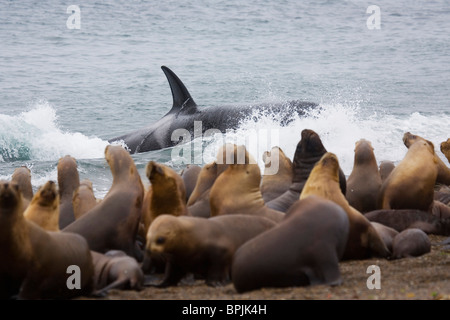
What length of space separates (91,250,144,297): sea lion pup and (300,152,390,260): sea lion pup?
1.66 meters

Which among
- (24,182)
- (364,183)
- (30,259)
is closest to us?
(30,259)

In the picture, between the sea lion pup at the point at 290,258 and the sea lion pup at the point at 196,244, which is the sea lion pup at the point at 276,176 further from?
the sea lion pup at the point at 290,258

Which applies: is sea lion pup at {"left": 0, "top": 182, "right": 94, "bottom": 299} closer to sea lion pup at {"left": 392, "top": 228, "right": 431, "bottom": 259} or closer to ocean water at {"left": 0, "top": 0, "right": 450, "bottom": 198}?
sea lion pup at {"left": 392, "top": 228, "right": 431, "bottom": 259}

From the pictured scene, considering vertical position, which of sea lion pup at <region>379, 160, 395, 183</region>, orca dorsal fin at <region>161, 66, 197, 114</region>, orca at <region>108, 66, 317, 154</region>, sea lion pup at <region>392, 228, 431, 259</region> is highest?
orca dorsal fin at <region>161, 66, 197, 114</region>

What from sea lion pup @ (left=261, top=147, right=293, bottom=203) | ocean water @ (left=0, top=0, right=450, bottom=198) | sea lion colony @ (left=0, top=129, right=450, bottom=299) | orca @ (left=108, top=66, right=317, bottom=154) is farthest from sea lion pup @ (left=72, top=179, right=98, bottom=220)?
orca @ (left=108, top=66, right=317, bottom=154)

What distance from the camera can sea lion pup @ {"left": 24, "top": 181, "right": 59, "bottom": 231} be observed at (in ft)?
19.0

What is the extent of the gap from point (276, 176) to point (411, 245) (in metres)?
2.20

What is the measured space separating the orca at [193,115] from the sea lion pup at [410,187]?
6.15 meters

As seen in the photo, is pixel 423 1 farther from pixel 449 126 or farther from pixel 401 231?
pixel 401 231

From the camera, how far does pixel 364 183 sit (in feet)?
27.1

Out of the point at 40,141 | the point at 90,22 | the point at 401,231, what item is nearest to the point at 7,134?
the point at 40,141

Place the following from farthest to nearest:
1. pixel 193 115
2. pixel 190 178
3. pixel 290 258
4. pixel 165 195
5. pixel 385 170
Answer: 1. pixel 193 115
2. pixel 385 170
3. pixel 190 178
4. pixel 165 195
5. pixel 290 258

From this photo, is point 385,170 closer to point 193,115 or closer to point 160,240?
point 160,240

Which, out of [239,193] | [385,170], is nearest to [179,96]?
[385,170]
